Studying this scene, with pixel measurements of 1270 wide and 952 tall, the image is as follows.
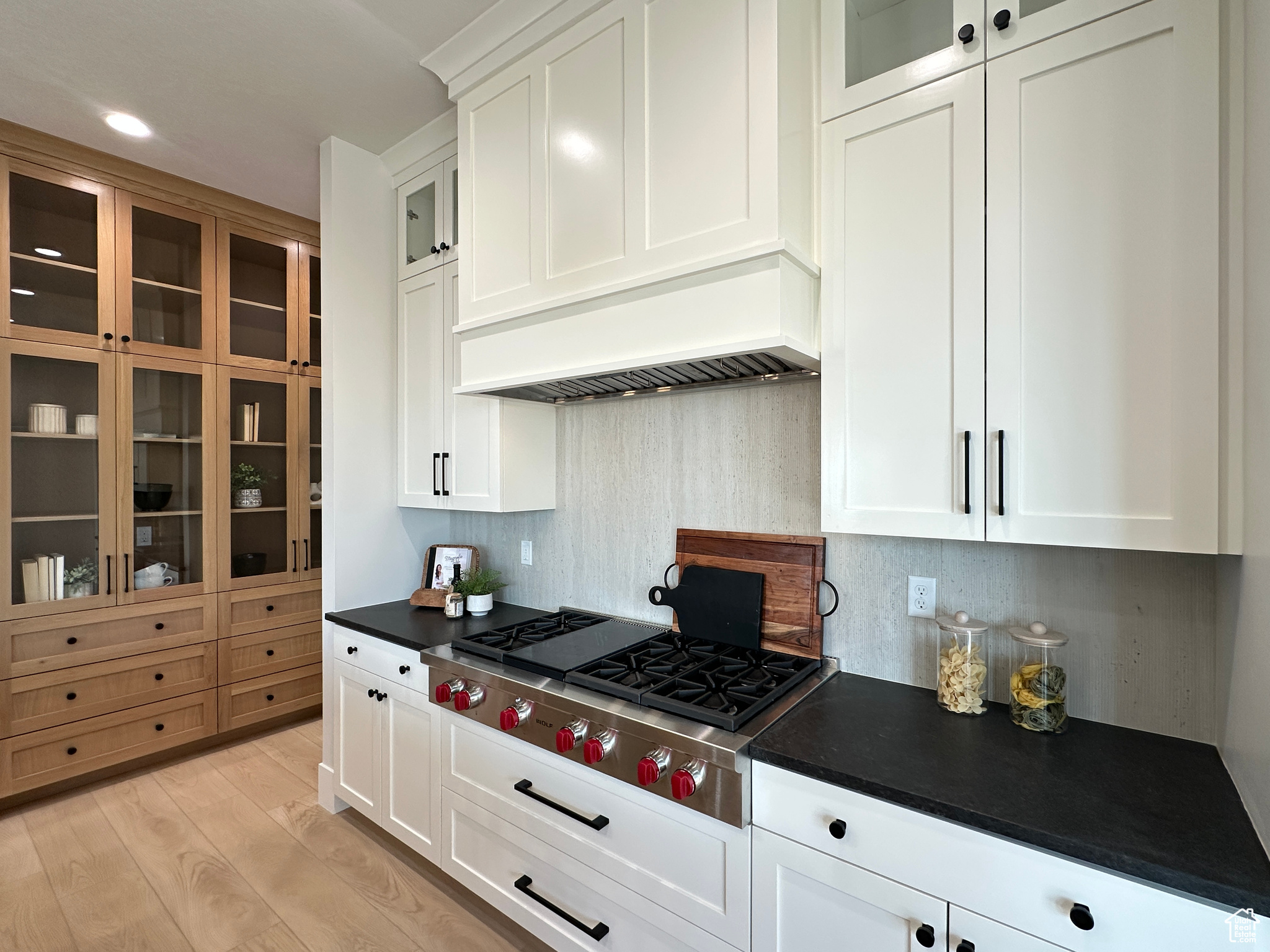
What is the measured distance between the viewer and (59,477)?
267 centimetres

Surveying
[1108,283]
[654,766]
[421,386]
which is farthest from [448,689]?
[1108,283]

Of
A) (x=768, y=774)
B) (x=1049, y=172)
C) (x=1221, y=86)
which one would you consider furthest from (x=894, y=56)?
(x=768, y=774)

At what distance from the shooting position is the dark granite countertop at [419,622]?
2131 mm

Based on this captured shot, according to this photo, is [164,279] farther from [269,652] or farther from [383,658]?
[383,658]

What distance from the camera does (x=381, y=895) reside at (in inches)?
82.0

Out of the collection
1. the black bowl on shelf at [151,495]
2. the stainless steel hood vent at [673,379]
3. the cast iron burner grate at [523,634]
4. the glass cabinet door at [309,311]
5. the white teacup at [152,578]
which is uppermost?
the glass cabinet door at [309,311]

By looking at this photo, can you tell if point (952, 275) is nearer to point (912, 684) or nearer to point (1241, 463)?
point (1241, 463)

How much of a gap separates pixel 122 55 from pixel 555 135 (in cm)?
154

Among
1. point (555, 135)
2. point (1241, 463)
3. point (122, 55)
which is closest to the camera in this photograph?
point (1241, 463)

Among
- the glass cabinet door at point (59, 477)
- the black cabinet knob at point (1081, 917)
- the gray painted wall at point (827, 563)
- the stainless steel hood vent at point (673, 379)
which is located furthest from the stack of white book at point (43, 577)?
the black cabinet knob at point (1081, 917)

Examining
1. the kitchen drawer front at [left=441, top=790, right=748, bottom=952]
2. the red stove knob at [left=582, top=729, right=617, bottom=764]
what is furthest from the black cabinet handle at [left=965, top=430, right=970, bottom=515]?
the kitchen drawer front at [left=441, top=790, right=748, bottom=952]

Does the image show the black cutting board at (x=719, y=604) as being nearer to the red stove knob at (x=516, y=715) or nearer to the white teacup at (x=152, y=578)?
the red stove knob at (x=516, y=715)

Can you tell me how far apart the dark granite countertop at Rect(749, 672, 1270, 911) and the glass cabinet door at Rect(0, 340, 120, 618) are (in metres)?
3.07

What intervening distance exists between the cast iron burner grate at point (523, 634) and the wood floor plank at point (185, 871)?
1104 millimetres
